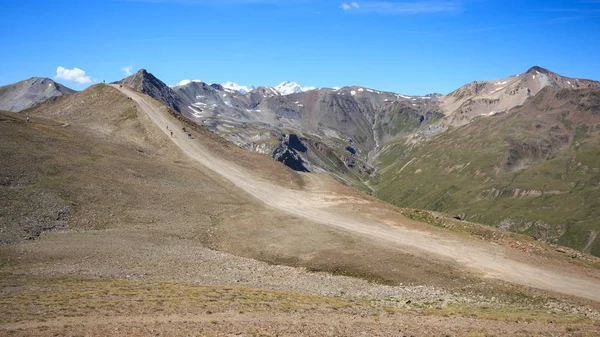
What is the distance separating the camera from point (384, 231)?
5928cm

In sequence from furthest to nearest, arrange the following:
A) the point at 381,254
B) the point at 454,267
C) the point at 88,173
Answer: the point at 88,173, the point at 381,254, the point at 454,267

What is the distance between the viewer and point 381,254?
49656 mm

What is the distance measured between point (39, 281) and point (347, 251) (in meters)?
31.6

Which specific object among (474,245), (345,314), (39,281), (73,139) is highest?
(73,139)

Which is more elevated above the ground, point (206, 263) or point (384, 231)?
point (384, 231)

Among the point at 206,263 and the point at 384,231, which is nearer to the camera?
the point at 206,263

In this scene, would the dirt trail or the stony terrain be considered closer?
the stony terrain

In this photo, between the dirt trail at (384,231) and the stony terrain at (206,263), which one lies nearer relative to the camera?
the stony terrain at (206,263)

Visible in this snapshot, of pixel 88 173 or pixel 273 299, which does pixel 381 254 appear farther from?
pixel 88 173

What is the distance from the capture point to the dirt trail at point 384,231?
4431cm

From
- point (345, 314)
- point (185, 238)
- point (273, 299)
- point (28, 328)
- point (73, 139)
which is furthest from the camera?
point (73, 139)

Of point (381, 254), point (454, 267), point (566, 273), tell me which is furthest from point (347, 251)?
point (566, 273)

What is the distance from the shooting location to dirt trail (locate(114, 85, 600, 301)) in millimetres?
44312

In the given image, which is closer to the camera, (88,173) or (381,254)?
(381,254)
